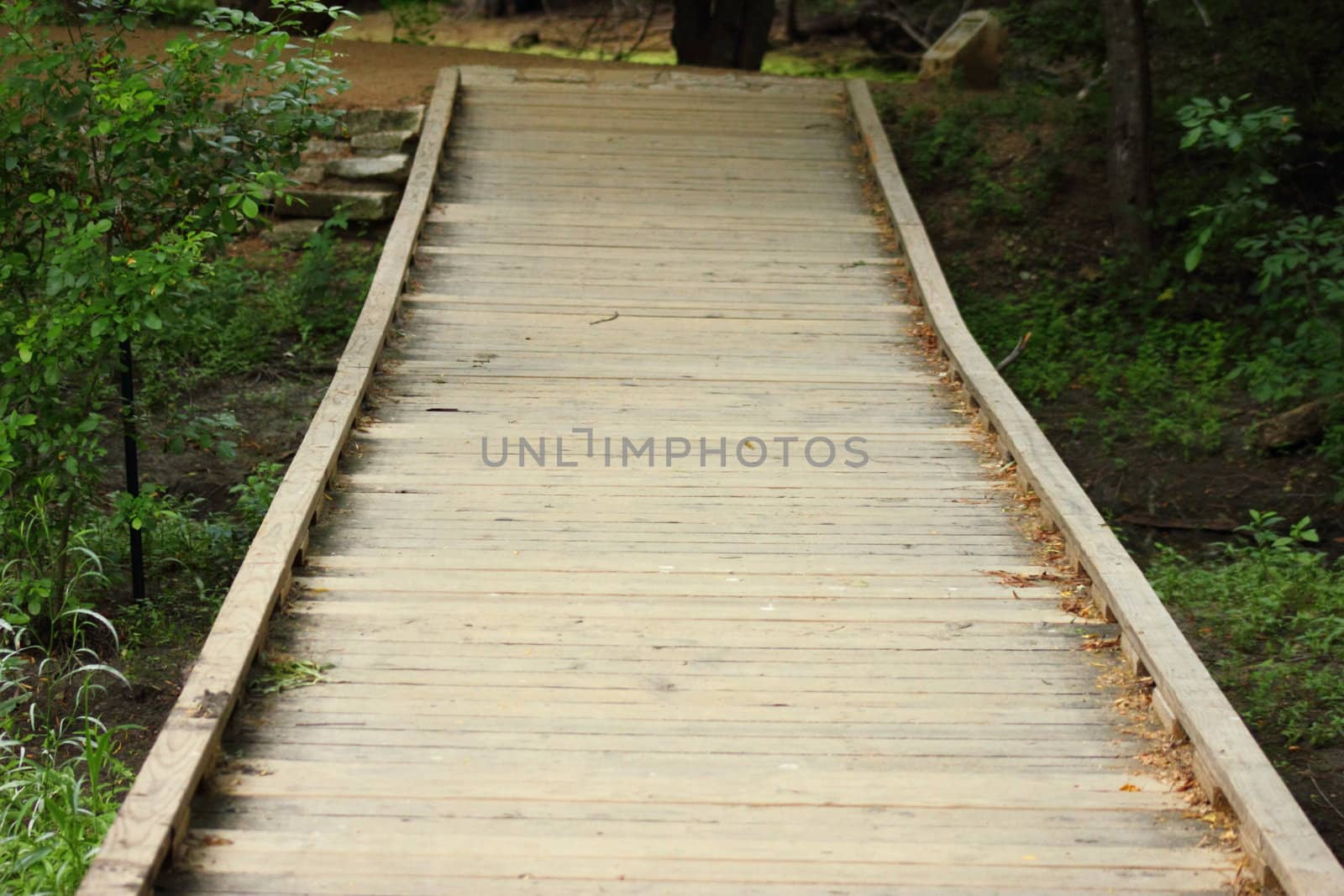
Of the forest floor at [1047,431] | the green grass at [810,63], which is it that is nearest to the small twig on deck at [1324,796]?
the forest floor at [1047,431]

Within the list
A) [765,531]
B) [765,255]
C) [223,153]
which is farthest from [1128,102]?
[223,153]

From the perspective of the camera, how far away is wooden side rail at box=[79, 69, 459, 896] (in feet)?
9.25

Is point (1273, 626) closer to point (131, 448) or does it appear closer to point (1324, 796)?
point (1324, 796)

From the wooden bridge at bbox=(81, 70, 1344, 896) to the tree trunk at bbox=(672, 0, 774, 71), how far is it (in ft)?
20.9

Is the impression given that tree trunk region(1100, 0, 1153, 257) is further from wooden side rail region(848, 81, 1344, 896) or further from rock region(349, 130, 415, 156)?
rock region(349, 130, 415, 156)

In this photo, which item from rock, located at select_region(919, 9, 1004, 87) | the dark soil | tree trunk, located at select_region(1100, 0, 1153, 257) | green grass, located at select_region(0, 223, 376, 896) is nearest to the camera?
green grass, located at select_region(0, 223, 376, 896)

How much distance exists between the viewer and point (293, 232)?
374 inches

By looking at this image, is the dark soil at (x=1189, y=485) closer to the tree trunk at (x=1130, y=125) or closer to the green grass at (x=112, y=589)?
the tree trunk at (x=1130, y=125)

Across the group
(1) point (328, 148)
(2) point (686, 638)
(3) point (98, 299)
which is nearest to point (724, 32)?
(1) point (328, 148)

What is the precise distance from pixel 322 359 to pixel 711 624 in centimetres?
494

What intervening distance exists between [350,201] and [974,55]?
534 centimetres

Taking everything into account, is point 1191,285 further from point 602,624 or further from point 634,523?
point 602,624

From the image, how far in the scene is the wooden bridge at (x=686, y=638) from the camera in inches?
119

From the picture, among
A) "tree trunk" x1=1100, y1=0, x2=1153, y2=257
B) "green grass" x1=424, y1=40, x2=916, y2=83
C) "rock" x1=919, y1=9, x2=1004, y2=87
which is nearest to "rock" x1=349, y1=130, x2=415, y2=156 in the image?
"rock" x1=919, y1=9, x2=1004, y2=87
